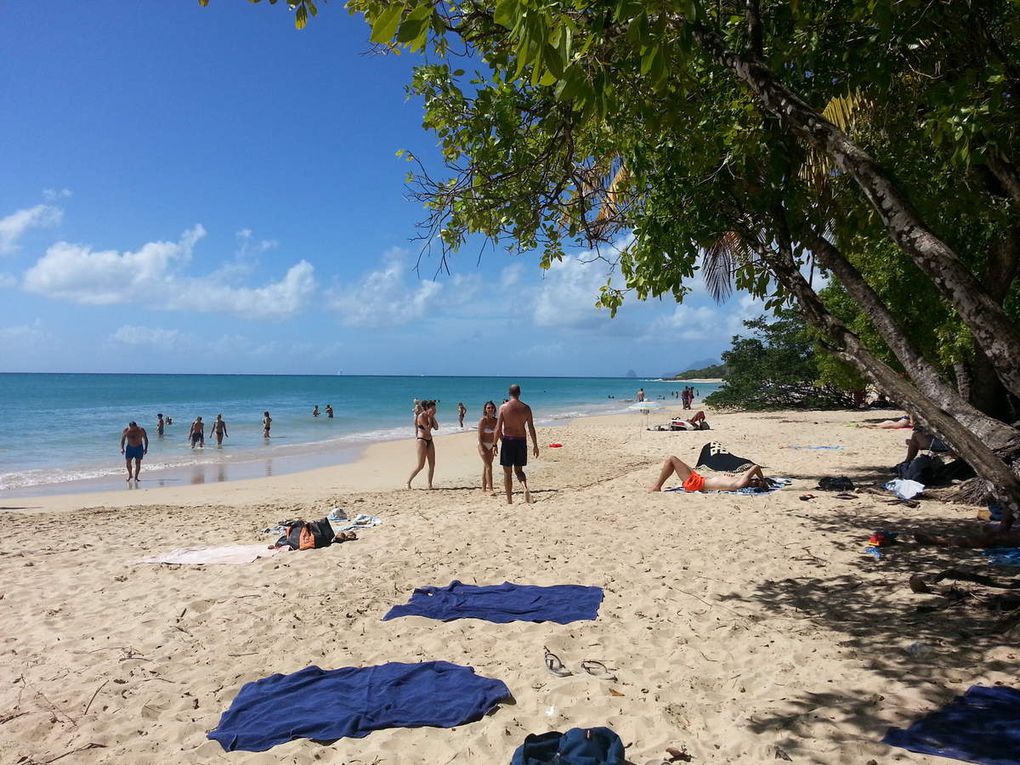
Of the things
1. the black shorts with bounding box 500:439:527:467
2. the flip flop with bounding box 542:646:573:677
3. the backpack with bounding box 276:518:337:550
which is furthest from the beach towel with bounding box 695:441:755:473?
the flip flop with bounding box 542:646:573:677

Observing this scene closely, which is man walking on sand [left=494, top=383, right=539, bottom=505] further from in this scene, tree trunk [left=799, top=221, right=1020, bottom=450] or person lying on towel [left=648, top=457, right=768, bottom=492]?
tree trunk [left=799, top=221, right=1020, bottom=450]

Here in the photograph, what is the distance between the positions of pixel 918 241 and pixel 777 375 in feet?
97.2

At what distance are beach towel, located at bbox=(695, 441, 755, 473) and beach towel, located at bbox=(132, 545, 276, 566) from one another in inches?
273

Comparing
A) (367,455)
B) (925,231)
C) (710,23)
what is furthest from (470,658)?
(367,455)

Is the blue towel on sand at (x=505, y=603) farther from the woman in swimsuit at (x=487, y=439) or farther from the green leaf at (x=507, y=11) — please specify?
the woman in swimsuit at (x=487, y=439)

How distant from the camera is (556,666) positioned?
3.92 m

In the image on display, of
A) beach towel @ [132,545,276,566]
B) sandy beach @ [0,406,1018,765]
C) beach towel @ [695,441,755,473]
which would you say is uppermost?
beach towel @ [695,441,755,473]

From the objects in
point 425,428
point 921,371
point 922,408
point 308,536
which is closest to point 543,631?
point 922,408

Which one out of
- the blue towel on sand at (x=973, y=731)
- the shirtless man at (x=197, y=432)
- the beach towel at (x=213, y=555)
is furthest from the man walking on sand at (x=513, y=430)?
the shirtless man at (x=197, y=432)

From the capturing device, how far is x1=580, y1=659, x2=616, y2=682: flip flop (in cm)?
381

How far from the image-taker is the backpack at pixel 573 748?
2816 mm

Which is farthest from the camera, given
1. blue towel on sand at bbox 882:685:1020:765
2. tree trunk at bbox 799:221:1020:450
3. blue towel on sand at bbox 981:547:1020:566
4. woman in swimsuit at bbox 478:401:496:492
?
Answer: woman in swimsuit at bbox 478:401:496:492

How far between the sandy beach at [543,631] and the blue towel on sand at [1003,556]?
127 mm

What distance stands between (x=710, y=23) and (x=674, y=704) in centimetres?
433
